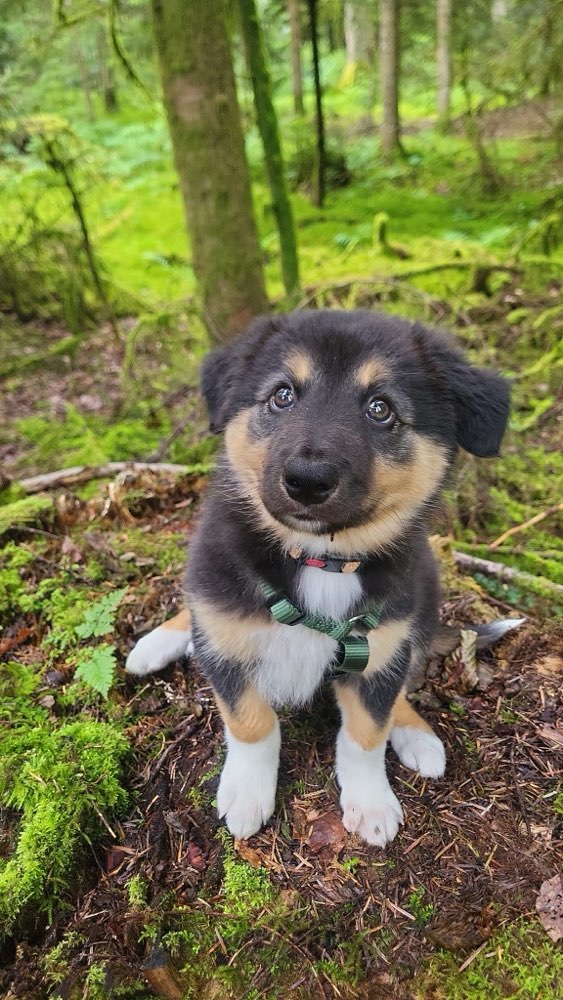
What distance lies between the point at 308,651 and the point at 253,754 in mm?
482

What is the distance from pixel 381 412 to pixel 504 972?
1926mm

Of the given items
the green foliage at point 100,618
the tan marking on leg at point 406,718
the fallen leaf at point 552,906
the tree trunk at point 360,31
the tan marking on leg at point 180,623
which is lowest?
the fallen leaf at point 552,906

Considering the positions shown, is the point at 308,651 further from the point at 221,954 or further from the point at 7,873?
the point at 7,873

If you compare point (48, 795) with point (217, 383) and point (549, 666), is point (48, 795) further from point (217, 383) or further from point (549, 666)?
point (549, 666)

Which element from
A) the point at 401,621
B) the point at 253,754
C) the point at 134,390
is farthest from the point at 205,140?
the point at 253,754

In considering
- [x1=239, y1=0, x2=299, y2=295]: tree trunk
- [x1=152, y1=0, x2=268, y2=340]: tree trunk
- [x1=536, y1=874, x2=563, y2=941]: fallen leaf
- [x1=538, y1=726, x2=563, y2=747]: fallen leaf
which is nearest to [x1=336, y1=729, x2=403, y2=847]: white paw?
[x1=536, y1=874, x2=563, y2=941]: fallen leaf

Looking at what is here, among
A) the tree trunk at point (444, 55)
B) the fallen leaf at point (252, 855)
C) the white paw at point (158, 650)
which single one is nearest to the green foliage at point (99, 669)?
the white paw at point (158, 650)

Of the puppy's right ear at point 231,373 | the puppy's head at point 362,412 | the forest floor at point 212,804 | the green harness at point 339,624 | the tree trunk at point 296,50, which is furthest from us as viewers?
the tree trunk at point 296,50

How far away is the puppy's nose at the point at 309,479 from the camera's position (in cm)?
192

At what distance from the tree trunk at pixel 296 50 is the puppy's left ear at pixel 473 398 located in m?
13.9

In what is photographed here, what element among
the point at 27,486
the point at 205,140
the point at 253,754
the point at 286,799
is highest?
the point at 205,140

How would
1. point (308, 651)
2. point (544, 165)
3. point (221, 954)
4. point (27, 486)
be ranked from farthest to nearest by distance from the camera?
1. point (544, 165)
2. point (27, 486)
3. point (308, 651)
4. point (221, 954)

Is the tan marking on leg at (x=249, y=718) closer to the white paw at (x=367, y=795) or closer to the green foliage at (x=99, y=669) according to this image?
the white paw at (x=367, y=795)

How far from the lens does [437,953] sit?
207 cm
